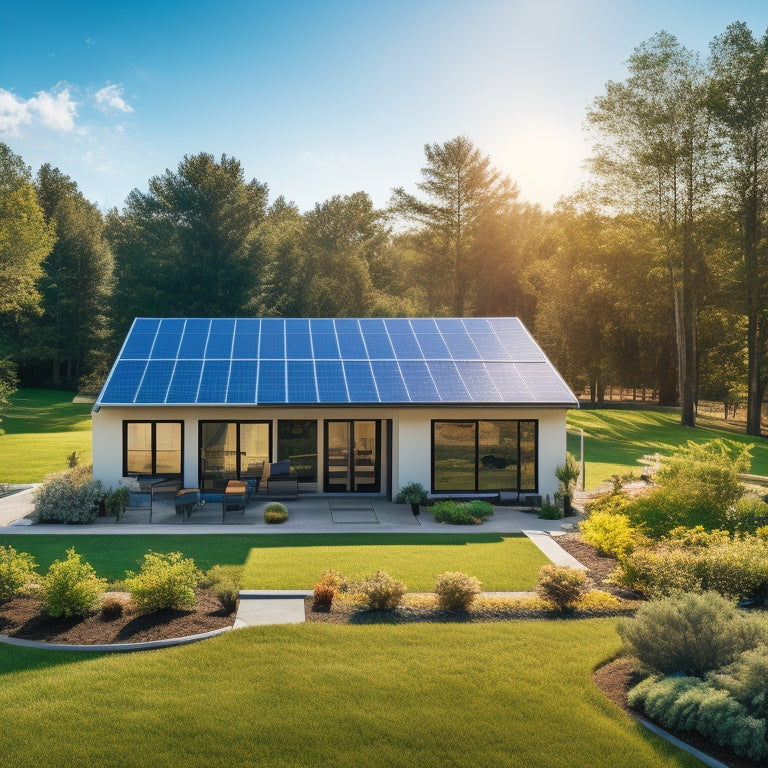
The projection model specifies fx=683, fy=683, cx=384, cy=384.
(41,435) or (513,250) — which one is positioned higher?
(513,250)

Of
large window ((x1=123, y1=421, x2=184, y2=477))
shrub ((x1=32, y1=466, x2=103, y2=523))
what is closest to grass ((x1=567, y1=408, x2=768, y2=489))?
large window ((x1=123, y1=421, x2=184, y2=477))

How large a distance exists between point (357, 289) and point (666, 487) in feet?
112

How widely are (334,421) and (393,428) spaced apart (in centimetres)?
186

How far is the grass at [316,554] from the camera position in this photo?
12438 millimetres

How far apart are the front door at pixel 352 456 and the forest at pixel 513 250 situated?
1908cm

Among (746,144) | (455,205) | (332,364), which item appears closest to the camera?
(332,364)

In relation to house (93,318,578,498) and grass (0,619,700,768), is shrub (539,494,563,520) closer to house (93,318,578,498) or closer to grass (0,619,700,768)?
house (93,318,578,498)

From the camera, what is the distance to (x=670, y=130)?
34.7m

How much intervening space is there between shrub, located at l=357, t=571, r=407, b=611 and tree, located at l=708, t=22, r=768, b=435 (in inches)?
1195

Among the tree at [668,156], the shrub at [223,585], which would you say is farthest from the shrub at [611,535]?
the tree at [668,156]

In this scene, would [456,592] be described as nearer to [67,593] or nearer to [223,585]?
[223,585]

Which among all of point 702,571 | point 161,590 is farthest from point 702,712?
point 161,590

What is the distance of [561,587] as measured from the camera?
10648mm

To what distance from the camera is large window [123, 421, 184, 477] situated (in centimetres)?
1934
